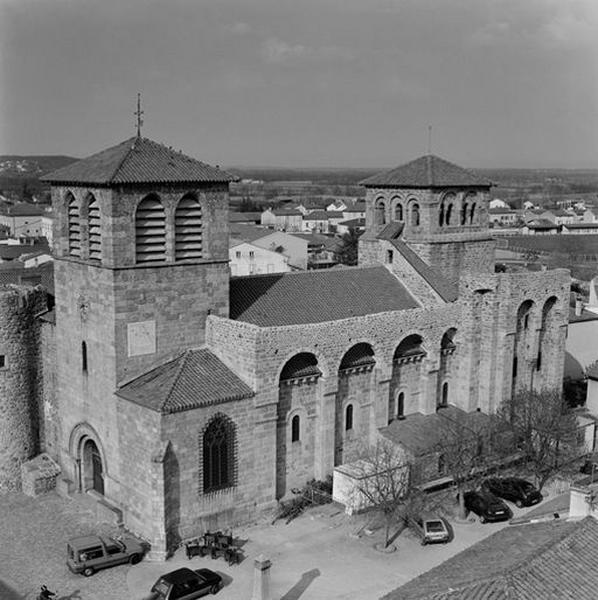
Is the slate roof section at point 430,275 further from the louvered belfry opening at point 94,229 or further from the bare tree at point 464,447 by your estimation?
the louvered belfry opening at point 94,229

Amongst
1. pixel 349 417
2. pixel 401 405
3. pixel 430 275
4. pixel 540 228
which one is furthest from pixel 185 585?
pixel 540 228

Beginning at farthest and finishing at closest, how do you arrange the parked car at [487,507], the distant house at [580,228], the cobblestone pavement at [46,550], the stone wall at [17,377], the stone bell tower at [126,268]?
the distant house at [580,228] < the stone wall at [17,377] < the parked car at [487,507] < the stone bell tower at [126,268] < the cobblestone pavement at [46,550]

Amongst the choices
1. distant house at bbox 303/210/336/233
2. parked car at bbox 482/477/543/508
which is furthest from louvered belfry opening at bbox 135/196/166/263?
distant house at bbox 303/210/336/233

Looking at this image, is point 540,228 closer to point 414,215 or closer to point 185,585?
point 414,215

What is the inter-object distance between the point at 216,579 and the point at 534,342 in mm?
24736

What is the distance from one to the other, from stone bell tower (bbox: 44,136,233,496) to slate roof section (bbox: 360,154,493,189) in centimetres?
1523

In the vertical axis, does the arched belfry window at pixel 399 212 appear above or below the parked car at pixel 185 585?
above

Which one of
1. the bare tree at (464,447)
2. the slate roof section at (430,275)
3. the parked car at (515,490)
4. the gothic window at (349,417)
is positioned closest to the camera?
the bare tree at (464,447)

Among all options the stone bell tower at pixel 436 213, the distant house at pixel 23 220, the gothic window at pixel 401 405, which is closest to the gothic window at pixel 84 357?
the gothic window at pixel 401 405

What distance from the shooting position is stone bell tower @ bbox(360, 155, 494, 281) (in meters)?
48.5

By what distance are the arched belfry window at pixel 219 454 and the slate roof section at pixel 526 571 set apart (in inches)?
548

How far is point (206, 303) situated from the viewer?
37.6 meters

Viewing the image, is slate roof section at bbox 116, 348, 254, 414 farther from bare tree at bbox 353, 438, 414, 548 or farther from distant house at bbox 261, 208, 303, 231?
distant house at bbox 261, 208, 303, 231

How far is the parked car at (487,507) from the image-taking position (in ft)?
122
